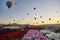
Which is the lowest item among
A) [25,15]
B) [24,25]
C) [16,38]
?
[16,38]

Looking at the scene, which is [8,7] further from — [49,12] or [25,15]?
[49,12]

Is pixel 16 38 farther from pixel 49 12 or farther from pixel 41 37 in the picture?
pixel 49 12

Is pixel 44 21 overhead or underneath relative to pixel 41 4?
underneath

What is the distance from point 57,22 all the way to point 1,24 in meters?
1.17

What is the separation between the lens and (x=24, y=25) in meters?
3.41

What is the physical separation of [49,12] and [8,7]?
869 millimetres

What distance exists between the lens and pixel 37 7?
3.46 metres

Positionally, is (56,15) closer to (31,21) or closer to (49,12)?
(49,12)

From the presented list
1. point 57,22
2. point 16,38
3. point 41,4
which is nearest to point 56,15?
point 57,22

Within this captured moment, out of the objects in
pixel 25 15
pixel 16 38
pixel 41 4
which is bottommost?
pixel 16 38

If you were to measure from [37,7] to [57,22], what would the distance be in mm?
528

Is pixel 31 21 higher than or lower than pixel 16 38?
higher

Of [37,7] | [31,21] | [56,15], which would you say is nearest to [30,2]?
[37,7]

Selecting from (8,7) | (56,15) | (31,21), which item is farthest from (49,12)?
(8,7)
